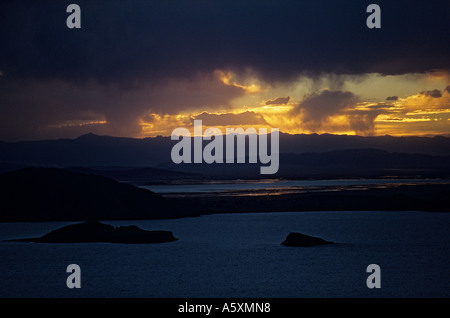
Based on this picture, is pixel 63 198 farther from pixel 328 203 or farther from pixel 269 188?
pixel 269 188

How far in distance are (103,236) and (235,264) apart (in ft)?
44.3

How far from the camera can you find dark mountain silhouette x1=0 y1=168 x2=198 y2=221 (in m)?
59.1

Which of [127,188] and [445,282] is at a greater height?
[127,188]

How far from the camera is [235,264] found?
36938 mm

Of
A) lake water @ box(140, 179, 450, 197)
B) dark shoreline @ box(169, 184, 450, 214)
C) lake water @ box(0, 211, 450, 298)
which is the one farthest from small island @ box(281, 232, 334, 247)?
lake water @ box(140, 179, 450, 197)

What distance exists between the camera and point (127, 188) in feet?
208

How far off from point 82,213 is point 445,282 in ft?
130

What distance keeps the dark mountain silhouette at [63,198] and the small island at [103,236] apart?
1189cm

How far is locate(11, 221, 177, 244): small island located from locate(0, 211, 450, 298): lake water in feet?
2.61
